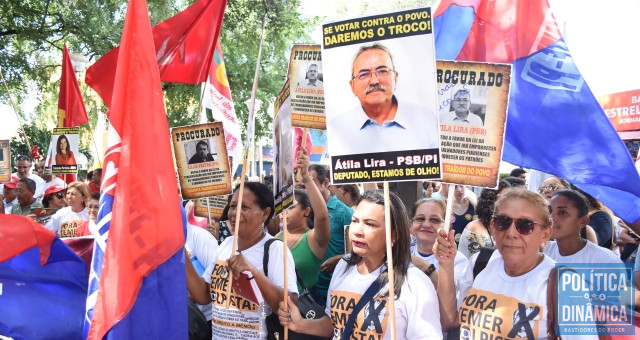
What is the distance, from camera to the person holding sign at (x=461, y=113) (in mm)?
→ 3414

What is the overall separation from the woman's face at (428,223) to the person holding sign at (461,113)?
942 mm

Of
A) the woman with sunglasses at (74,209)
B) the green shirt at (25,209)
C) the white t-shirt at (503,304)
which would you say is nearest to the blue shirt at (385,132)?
the white t-shirt at (503,304)

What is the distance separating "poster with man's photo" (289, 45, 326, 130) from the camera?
16.0 ft

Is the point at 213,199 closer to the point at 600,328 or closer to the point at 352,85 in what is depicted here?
the point at 352,85

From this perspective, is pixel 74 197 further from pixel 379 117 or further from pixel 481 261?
pixel 481 261

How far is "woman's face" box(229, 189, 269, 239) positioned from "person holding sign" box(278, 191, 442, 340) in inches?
24.2

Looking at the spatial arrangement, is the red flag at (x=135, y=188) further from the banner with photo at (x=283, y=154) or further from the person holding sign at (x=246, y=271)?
the banner with photo at (x=283, y=154)

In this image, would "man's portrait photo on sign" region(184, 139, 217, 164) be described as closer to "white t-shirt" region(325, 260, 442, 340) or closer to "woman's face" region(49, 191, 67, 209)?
"white t-shirt" region(325, 260, 442, 340)

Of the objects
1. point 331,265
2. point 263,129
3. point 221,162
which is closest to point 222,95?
point 221,162

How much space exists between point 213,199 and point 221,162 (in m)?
1.35

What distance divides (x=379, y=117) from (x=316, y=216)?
155cm

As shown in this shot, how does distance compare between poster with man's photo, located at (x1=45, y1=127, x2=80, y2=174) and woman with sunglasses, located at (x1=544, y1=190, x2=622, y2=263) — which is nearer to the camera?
woman with sunglasses, located at (x1=544, y1=190, x2=622, y2=263)

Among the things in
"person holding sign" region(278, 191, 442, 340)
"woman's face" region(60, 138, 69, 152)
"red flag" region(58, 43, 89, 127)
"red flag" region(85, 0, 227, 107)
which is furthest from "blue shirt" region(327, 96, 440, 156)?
"red flag" region(58, 43, 89, 127)

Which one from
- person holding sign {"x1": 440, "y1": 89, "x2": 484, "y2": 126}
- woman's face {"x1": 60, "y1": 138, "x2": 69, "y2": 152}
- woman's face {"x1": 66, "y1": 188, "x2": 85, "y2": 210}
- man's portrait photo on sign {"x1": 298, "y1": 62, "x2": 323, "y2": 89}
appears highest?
man's portrait photo on sign {"x1": 298, "y1": 62, "x2": 323, "y2": 89}
